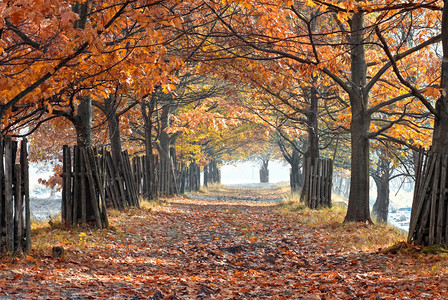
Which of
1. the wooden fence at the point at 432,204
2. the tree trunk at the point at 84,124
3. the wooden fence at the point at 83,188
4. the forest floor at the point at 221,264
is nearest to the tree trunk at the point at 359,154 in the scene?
the forest floor at the point at 221,264

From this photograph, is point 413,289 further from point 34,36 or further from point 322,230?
point 34,36

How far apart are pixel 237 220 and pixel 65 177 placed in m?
6.03

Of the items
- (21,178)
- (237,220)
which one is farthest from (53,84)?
(237,220)

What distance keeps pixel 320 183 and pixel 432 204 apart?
8.61 m

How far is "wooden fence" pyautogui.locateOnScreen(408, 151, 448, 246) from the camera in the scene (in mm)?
7746

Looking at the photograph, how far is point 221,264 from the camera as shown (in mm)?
8055

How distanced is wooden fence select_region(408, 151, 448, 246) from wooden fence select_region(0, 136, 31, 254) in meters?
6.79

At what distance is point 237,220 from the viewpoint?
14156mm

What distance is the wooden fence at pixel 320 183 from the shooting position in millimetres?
16391

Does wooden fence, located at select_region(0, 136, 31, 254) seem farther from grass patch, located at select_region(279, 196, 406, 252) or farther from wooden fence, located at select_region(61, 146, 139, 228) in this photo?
grass patch, located at select_region(279, 196, 406, 252)

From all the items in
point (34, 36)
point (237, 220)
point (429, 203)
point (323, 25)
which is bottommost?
point (237, 220)

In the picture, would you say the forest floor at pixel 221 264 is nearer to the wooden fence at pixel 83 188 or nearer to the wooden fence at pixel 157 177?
the wooden fence at pixel 83 188

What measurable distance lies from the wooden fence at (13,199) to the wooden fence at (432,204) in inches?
267

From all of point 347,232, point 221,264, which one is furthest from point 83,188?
point 347,232
